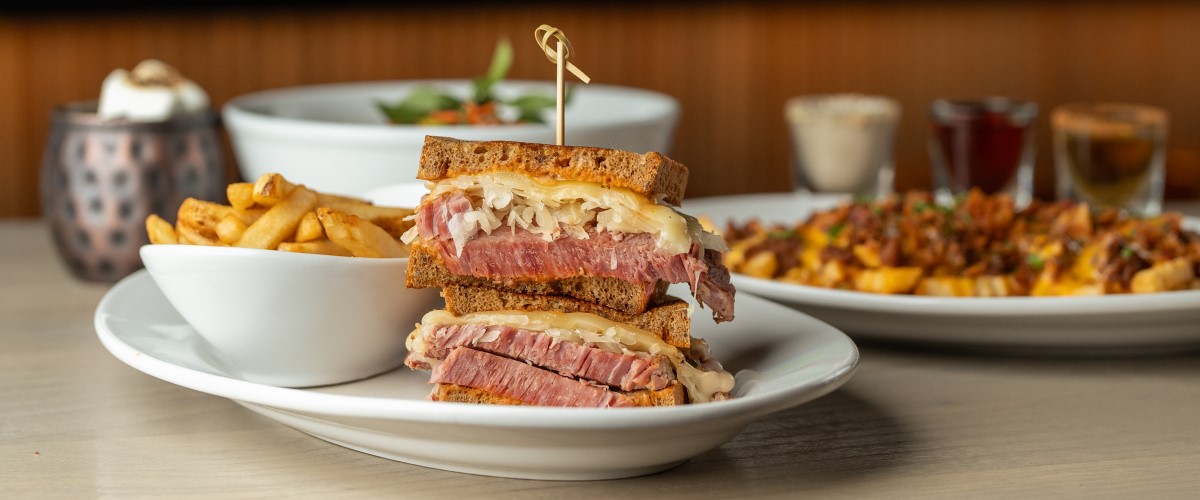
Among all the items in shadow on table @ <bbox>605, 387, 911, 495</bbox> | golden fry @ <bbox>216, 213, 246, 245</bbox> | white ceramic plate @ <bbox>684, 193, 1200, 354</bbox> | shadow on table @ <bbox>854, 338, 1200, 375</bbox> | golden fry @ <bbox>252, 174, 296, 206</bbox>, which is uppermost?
golden fry @ <bbox>252, 174, 296, 206</bbox>

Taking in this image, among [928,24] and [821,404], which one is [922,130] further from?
[821,404]

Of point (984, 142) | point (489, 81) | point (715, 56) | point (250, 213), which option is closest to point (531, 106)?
point (489, 81)

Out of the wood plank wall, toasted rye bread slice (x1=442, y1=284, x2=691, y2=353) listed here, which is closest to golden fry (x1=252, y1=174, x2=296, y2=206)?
toasted rye bread slice (x1=442, y1=284, x2=691, y2=353)

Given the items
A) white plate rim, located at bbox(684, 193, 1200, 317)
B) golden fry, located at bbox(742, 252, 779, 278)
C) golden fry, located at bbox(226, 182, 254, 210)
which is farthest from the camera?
golden fry, located at bbox(742, 252, 779, 278)

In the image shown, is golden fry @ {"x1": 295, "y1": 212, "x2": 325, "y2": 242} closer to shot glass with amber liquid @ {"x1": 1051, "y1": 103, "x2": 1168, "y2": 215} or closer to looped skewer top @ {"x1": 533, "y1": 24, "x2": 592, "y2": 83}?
looped skewer top @ {"x1": 533, "y1": 24, "x2": 592, "y2": 83}

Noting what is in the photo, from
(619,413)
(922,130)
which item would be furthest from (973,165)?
(922,130)

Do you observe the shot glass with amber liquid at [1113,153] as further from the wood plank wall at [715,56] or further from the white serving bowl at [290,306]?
the white serving bowl at [290,306]

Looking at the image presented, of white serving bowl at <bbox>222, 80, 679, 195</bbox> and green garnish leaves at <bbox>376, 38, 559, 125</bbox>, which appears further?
green garnish leaves at <bbox>376, 38, 559, 125</bbox>
